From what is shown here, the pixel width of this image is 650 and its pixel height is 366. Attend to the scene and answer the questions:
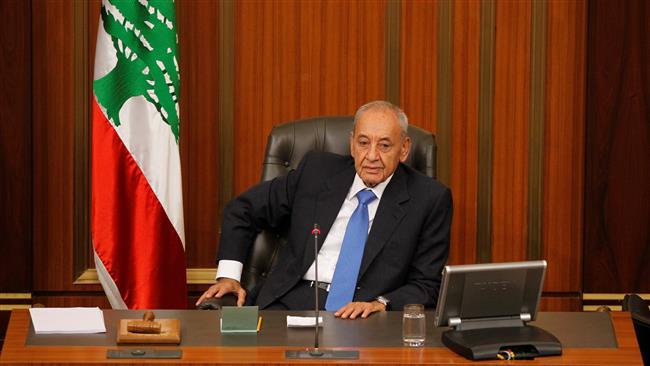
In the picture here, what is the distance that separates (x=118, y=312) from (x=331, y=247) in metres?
0.94

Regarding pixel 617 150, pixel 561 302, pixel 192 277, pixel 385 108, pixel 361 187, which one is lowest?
pixel 561 302

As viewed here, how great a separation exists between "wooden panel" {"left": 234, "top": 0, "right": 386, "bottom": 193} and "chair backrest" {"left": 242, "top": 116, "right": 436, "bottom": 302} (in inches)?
32.8

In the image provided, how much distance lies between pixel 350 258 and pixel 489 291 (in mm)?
944

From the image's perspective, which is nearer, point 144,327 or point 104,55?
point 144,327

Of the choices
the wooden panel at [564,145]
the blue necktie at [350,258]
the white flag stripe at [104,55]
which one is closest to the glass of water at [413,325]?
the blue necktie at [350,258]

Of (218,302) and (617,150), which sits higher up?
(617,150)

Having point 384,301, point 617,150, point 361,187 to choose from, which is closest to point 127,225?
point 361,187

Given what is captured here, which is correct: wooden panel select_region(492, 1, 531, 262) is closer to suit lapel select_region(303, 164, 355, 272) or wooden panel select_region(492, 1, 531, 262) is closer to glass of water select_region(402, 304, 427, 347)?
suit lapel select_region(303, 164, 355, 272)

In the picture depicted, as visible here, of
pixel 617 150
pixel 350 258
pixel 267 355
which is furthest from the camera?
pixel 617 150

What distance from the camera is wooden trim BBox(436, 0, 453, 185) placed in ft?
15.7

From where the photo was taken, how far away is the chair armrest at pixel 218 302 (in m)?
3.43

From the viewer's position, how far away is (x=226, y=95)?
4797 millimetres

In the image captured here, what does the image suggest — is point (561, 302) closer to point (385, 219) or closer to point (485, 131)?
point (485, 131)

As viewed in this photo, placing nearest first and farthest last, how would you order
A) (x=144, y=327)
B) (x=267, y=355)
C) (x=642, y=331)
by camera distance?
(x=267, y=355)
(x=144, y=327)
(x=642, y=331)
